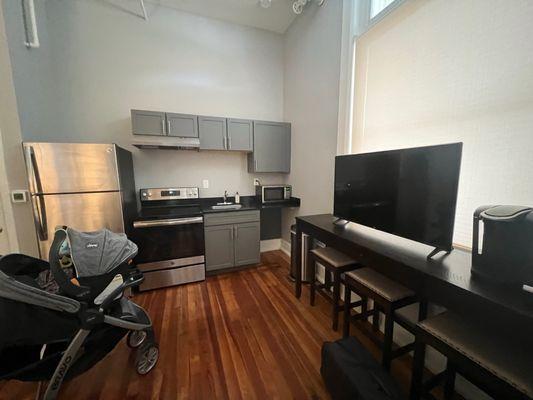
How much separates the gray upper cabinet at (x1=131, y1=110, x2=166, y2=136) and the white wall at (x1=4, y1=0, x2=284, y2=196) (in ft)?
1.19

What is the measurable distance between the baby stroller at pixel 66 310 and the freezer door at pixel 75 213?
2.47ft

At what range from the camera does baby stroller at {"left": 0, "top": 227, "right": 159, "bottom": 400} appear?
105 centimetres

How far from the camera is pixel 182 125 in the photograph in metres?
2.69

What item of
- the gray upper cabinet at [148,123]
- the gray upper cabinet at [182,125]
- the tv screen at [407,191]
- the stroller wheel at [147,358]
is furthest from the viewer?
the gray upper cabinet at [182,125]

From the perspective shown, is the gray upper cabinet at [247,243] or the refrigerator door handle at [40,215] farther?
the gray upper cabinet at [247,243]

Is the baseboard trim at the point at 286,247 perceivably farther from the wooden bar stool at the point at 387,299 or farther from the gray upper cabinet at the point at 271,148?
the wooden bar stool at the point at 387,299

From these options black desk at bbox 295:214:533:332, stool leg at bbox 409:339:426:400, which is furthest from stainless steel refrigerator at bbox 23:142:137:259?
stool leg at bbox 409:339:426:400

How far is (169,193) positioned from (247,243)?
4.21 ft

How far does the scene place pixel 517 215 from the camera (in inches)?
34.1

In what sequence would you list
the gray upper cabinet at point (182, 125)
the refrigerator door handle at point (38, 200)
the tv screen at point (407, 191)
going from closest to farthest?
the tv screen at point (407, 191), the refrigerator door handle at point (38, 200), the gray upper cabinet at point (182, 125)

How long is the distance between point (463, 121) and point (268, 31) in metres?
3.08

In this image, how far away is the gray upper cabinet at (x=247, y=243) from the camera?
2885mm

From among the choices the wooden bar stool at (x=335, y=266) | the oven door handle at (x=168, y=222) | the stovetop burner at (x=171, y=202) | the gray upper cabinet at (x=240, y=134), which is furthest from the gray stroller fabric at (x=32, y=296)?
the gray upper cabinet at (x=240, y=134)

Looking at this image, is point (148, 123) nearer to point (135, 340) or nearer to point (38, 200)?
point (38, 200)
